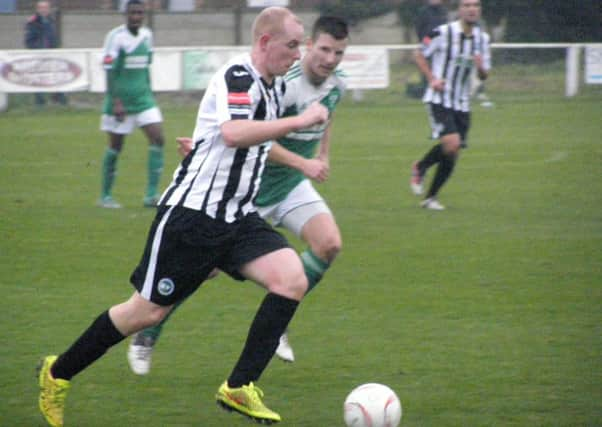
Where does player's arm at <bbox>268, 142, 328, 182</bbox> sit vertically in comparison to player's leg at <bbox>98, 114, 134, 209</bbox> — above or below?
above

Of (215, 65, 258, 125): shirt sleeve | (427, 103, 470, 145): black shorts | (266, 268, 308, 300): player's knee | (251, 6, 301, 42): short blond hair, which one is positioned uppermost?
(251, 6, 301, 42): short blond hair

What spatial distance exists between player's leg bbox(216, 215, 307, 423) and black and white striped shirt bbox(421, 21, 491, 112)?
5.95 meters

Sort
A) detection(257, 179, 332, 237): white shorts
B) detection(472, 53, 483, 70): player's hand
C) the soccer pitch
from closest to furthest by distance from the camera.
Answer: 1. the soccer pitch
2. detection(257, 179, 332, 237): white shorts
3. detection(472, 53, 483, 70): player's hand

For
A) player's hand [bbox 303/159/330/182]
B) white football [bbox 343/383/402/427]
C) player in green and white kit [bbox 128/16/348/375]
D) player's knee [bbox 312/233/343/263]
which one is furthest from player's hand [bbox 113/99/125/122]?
white football [bbox 343/383/402/427]

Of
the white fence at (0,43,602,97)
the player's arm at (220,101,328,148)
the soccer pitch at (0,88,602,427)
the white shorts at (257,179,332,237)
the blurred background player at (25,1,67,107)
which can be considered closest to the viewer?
the player's arm at (220,101,328,148)

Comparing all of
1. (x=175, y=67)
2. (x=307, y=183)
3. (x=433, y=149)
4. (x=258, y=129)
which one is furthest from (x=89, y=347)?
(x=175, y=67)

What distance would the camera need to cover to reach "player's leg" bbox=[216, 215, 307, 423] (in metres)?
4.22

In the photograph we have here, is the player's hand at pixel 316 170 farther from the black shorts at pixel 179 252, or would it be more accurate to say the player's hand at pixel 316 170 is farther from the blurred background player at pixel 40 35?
the blurred background player at pixel 40 35

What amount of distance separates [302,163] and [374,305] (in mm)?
1932

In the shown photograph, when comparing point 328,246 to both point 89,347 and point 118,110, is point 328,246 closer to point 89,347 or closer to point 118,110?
point 89,347

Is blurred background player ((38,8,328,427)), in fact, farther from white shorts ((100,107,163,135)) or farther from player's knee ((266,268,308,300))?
white shorts ((100,107,163,135))

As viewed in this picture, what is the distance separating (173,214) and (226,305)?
7.34ft

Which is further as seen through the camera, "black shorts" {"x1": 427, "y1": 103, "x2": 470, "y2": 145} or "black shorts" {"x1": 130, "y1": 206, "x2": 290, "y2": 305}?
"black shorts" {"x1": 427, "y1": 103, "x2": 470, "y2": 145}

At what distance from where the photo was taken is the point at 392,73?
19.7m
